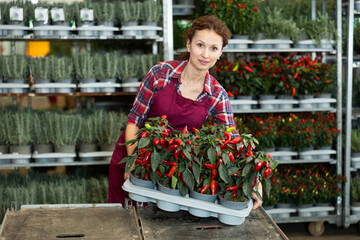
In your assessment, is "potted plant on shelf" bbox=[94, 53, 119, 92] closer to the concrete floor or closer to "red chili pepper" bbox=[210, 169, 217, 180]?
the concrete floor

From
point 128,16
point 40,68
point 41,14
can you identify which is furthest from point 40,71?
point 128,16

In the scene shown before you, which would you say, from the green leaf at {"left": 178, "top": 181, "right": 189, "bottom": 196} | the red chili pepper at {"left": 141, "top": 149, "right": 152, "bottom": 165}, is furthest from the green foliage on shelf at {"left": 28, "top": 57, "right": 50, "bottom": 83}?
the green leaf at {"left": 178, "top": 181, "right": 189, "bottom": 196}

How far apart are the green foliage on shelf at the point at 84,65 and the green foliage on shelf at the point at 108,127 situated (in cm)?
32

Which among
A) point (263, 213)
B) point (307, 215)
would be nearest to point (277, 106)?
point (307, 215)

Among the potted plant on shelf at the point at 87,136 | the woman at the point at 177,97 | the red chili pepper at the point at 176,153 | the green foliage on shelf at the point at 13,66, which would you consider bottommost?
the potted plant on shelf at the point at 87,136

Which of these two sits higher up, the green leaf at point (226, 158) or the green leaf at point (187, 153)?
the green leaf at point (187, 153)

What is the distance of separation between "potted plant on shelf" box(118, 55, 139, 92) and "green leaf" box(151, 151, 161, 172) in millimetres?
2201

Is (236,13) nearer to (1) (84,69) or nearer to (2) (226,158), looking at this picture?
(1) (84,69)

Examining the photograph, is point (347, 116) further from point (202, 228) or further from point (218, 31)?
point (202, 228)

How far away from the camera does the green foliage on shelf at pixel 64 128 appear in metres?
3.79

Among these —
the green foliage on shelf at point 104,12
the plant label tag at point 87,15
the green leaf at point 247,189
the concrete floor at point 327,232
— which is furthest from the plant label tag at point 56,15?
the concrete floor at point 327,232

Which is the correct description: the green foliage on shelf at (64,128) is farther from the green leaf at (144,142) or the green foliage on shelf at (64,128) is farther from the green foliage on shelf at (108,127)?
the green leaf at (144,142)

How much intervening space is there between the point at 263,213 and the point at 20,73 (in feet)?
8.52

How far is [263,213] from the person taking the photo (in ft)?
6.28
